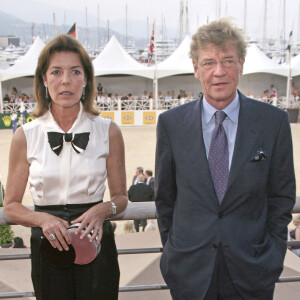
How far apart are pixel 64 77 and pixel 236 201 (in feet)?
3.32

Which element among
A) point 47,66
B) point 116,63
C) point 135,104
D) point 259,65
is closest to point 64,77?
point 47,66

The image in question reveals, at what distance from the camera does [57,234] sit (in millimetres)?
1792

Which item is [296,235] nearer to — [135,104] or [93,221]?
[93,221]

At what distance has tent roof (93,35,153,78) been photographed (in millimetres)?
24828

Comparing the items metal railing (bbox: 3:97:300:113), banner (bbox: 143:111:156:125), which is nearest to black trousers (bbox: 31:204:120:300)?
banner (bbox: 143:111:156:125)

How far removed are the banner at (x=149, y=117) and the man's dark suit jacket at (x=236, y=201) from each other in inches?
854

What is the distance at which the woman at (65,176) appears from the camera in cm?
193

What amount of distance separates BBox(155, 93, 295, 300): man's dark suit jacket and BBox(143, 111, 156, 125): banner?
2169 cm

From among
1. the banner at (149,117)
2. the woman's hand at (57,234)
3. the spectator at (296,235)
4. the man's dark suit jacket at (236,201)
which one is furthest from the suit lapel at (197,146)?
the banner at (149,117)

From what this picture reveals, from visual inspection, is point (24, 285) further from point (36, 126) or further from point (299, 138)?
point (299, 138)

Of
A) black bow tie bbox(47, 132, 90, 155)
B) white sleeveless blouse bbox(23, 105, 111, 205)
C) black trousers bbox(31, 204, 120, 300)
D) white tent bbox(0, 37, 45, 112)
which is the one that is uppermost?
white tent bbox(0, 37, 45, 112)

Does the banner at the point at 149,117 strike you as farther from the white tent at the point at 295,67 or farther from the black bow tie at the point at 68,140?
the black bow tie at the point at 68,140

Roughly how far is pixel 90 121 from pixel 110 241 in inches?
24.4

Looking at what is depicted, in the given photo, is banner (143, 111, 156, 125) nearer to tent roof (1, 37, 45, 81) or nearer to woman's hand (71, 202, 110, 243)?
tent roof (1, 37, 45, 81)
